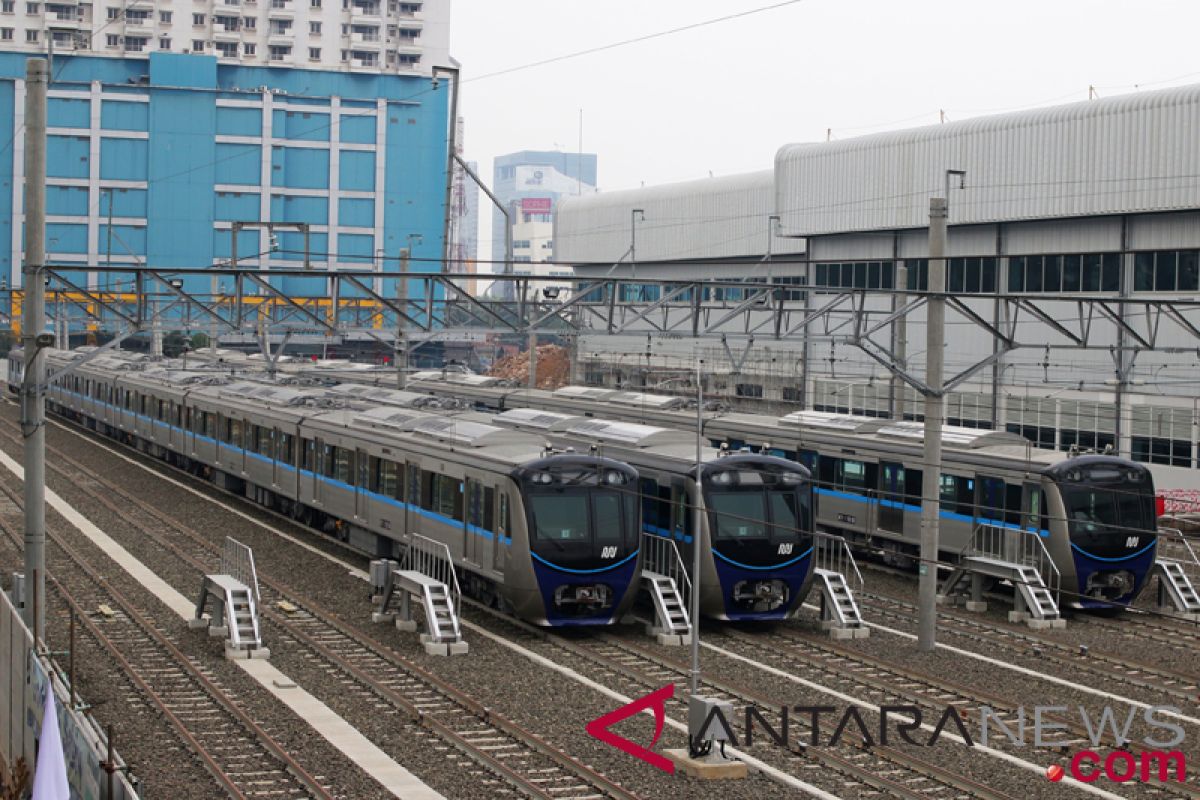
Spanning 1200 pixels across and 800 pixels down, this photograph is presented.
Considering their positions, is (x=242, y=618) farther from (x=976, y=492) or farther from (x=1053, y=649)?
(x=976, y=492)

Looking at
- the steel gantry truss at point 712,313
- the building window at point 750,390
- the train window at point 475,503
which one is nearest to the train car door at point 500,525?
the train window at point 475,503

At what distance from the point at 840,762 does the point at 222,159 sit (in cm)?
6604

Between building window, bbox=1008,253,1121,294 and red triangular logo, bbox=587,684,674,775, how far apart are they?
23129 millimetres

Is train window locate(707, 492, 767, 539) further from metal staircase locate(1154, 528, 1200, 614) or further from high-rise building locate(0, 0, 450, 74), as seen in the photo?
high-rise building locate(0, 0, 450, 74)

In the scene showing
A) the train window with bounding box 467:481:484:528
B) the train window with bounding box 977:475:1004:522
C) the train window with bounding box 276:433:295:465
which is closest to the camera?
the train window with bounding box 467:481:484:528

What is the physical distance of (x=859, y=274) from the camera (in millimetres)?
43000

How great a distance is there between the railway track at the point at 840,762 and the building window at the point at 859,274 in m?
25.9

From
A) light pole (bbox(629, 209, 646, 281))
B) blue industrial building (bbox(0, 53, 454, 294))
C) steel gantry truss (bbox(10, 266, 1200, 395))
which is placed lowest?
steel gantry truss (bbox(10, 266, 1200, 395))

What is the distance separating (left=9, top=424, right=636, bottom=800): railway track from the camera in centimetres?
1220

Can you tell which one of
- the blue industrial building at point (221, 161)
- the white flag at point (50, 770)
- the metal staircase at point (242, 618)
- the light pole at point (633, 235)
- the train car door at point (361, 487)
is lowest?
the metal staircase at point (242, 618)

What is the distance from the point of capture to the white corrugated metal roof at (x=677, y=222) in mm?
51803

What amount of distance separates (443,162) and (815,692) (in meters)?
64.7

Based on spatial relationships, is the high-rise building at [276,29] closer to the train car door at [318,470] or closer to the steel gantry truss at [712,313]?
the steel gantry truss at [712,313]

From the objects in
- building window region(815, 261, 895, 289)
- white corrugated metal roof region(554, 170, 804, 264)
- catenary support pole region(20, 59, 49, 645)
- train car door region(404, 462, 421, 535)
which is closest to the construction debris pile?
white corrugated metal roof region(554, 170, 804, 264)
